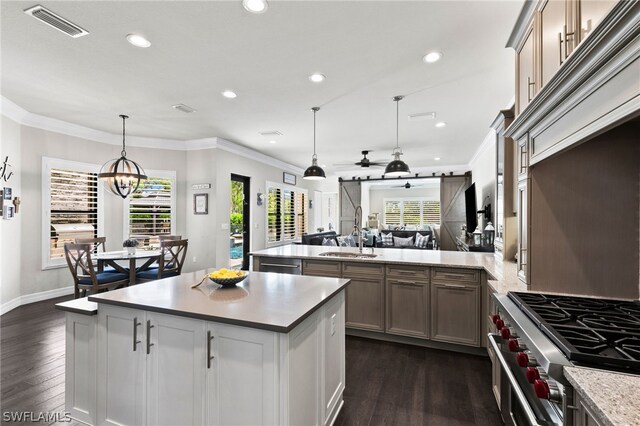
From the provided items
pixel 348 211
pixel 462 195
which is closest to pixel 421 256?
pixel 462 195

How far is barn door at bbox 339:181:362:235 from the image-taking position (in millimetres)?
10219

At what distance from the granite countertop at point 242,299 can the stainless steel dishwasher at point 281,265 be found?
1.44 meters

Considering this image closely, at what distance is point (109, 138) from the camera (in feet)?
18.3

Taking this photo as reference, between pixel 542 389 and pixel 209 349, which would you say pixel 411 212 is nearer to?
pixel 209 349

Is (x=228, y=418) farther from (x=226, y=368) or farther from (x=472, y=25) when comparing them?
(x=472, y=25)

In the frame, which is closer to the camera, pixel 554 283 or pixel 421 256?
pixel 554 283

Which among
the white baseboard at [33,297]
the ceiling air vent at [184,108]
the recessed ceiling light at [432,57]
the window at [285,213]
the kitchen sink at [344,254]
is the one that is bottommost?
the white baseboard at [33,297]

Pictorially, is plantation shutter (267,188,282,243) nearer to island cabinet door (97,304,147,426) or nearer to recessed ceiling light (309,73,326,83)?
recessed ceiling light (309,73,326,83)

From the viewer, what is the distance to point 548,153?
1.61 meters

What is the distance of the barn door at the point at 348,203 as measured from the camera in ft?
33.5

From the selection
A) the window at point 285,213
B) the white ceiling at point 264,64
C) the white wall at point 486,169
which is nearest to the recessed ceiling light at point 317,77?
the white ceiling at point 264,64

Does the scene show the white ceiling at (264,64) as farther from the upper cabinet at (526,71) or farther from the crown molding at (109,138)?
the upper cabinet at (526,71)

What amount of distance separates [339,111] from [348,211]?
20.2 feet

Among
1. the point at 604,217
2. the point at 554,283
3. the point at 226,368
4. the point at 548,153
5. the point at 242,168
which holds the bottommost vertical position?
the point at 226,368
